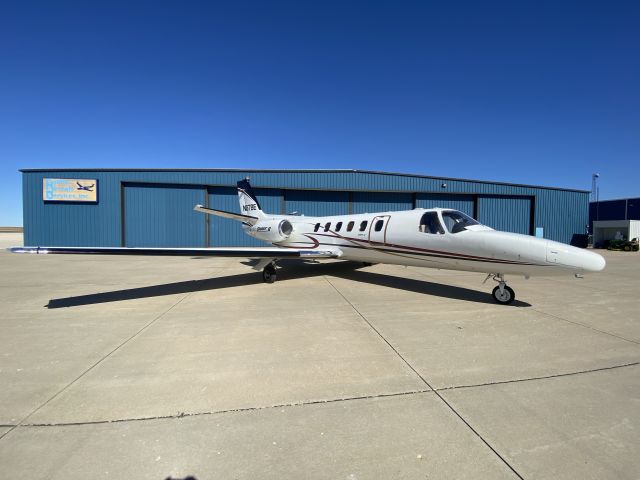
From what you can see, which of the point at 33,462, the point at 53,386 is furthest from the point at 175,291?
the point at 33,462

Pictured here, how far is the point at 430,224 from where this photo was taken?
24.9 ft

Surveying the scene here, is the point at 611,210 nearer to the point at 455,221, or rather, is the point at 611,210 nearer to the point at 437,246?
the point at 455,221

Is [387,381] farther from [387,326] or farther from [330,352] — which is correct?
[387,326]

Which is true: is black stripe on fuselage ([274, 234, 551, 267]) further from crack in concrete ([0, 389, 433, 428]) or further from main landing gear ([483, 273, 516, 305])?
crack in concrete ([0, 389, 433, 428])

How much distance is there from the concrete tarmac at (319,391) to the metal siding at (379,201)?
17.9 m

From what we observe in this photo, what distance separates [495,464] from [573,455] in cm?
62

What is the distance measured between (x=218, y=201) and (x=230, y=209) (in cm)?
109

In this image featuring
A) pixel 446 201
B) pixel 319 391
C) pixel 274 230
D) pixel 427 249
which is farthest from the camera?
pixel 446 201

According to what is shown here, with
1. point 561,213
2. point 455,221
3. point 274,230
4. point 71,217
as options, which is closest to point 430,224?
point 455,221

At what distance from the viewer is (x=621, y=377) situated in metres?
3.33

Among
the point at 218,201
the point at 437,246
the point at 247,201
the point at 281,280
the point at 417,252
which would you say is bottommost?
the point at 281,280

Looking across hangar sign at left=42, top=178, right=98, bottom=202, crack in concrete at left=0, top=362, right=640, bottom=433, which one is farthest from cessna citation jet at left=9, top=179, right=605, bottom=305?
hangar sign at left=42, top=178, right=98, bottom=202

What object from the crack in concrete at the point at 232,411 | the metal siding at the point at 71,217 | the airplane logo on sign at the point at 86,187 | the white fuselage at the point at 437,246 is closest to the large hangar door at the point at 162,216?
the metal siding at the point at 71,217

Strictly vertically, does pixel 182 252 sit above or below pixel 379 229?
below
